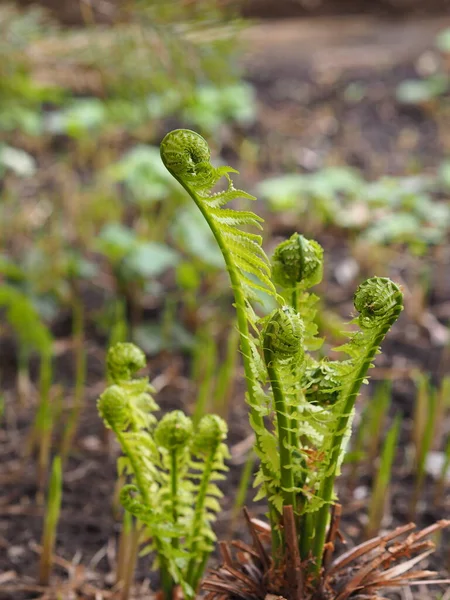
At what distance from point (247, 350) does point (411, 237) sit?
1600 millimetres

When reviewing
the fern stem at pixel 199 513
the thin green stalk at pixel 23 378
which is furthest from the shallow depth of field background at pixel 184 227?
the fern stem at pixel 199 513

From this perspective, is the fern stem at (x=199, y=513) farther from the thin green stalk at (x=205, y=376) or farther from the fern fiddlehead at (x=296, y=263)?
the thin green stalk at (x=205, y=376)

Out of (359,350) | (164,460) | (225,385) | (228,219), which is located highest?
(228,219)

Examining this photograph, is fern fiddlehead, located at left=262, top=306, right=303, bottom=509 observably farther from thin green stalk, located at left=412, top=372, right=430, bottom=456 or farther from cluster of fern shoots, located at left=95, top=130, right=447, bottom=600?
thin green stalk, located at left=412, top=372, right=430, bottom=456

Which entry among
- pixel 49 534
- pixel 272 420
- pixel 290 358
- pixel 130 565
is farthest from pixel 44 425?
pixel 290 358

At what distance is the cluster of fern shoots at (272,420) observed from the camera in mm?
709

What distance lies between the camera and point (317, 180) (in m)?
2.34

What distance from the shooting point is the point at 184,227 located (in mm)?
2002

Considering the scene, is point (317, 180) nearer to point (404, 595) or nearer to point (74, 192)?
point (74, 192)

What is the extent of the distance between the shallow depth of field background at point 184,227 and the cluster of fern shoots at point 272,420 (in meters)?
0.08

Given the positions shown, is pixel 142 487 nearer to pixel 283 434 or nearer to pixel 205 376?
pixel 283 434

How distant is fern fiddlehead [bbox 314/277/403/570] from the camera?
0.71m

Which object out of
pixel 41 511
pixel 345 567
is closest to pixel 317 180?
pixel 41 511

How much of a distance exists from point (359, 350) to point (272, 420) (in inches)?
4.7
